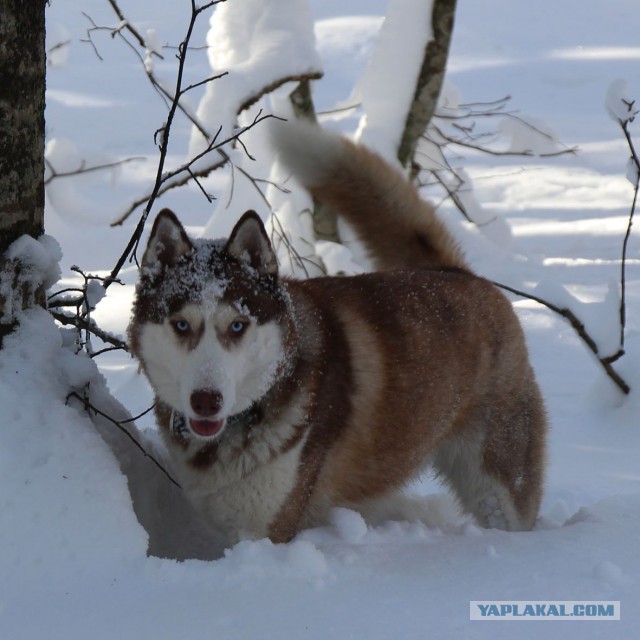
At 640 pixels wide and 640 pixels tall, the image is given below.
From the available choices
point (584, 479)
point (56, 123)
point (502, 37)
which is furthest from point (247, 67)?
point (502, 37)

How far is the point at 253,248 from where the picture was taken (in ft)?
8.89

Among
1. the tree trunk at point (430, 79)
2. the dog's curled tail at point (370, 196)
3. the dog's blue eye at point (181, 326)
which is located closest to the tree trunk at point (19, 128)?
the dog's blue eye at point (181, 326)

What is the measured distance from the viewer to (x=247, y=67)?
15.1ft

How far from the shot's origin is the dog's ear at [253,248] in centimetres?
268

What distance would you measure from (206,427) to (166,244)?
1.79ft

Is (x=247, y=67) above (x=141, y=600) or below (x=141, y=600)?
above

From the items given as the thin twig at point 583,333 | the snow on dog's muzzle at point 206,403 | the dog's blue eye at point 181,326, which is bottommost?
the thin twig at point 583,333

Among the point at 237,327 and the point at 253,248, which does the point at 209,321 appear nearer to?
the point at 237,327

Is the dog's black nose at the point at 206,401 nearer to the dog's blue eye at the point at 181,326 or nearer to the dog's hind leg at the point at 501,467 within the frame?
the dog's blue eye at the point at 181,326

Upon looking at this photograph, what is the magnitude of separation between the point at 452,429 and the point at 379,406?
452 millimetres

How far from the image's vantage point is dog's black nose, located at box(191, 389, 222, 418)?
7.98 ft

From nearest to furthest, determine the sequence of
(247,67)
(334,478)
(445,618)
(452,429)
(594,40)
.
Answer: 1. (445,618)
2. (334,478)
3. (452,429)
4. (247,67)
5. (594,40)

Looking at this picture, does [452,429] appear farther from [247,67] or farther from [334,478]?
[247,67]

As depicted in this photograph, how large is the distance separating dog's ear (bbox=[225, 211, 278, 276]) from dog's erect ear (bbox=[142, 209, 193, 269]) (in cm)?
13
